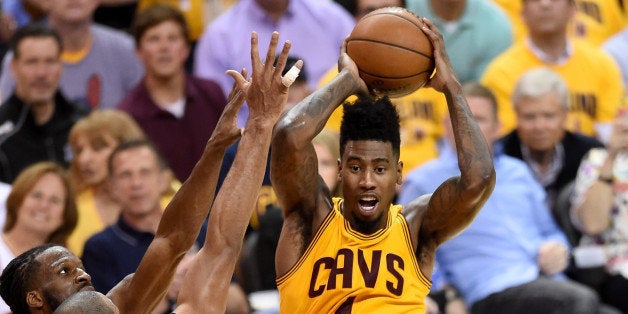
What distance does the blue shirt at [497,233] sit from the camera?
8359 mm

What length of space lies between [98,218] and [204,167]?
3.19 metres

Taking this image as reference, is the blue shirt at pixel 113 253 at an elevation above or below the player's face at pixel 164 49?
below

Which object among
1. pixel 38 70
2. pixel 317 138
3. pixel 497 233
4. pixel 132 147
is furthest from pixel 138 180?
pixel 497 233

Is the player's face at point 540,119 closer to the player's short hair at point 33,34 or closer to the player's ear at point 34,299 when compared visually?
the player's short hair at point 33,34

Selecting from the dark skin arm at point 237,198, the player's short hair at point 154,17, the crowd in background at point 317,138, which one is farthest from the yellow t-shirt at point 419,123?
the dark skin arm at point 237,198

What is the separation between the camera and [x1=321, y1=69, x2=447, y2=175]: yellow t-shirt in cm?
934

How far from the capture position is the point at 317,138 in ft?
26.7

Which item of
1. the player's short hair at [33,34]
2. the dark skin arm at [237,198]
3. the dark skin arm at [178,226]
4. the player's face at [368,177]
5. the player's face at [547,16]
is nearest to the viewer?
the dark skin arm at [237,198]

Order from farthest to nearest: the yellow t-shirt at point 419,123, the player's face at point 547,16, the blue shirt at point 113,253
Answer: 1. the player's face at point 547,16
2. the yellow t-shirt at point 419,123
3. the blue shirt at point 113,253

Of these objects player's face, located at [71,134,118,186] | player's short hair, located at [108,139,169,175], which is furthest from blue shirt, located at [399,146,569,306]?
player's face, located at [71,134,118,186]

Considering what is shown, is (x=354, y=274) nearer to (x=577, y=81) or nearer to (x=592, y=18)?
(x=577, y=81)

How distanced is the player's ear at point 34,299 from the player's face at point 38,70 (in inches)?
176

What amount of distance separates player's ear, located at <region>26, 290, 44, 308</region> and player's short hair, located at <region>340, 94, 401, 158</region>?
1.67 metres

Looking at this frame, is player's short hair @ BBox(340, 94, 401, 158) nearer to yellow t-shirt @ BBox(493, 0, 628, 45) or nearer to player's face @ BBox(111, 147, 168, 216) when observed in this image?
player's face @ BBox(111, 147, 168, 216)
